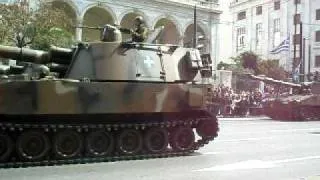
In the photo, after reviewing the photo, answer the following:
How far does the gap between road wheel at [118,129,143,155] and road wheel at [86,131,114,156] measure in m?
0.22

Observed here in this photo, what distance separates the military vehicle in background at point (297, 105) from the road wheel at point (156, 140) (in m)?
16.1

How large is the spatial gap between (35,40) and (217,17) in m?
30.0

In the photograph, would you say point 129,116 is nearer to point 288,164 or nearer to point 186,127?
point 186,127

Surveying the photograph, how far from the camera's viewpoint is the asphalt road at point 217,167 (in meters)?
9.95

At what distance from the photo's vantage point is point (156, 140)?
12.7 metres

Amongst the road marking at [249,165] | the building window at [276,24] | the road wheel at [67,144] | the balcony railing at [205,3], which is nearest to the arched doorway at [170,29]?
the balcony railing at [205,3]

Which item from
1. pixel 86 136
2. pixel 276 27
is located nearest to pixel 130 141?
pixel 86 136

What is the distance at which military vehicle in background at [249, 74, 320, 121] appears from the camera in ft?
90.5

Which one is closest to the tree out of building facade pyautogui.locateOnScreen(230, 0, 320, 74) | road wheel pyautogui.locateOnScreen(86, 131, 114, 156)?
building facade pyautogui.locateOnScreen(230, 0, 320, 74)

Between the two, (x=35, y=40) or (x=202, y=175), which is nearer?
(x=202, y=175)

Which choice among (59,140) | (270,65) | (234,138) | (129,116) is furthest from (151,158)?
(270,65)

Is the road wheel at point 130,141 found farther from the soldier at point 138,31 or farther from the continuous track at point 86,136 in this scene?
the soldier at point 138,31

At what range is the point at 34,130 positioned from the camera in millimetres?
11250

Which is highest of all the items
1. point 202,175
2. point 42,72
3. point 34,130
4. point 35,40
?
point 35,40
